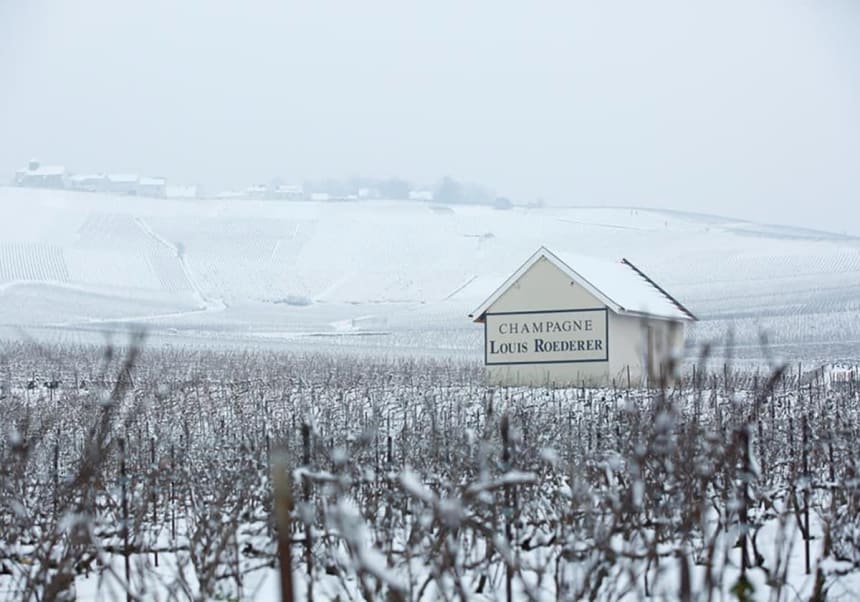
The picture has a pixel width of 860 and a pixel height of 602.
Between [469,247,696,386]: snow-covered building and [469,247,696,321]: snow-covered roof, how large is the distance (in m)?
0.02

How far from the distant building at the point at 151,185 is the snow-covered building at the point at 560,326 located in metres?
Answer: 124

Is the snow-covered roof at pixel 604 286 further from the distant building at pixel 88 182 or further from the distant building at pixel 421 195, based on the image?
the distant building at pixel 88 182

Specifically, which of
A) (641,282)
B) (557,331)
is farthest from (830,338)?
(557,331)

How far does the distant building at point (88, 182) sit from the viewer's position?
157m

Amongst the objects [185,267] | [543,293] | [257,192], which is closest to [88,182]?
[257,192]

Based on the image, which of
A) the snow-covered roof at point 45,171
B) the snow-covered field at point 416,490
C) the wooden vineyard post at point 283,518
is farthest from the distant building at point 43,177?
the wooden vineyard post at point 283,518

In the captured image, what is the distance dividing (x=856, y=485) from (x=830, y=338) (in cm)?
5043

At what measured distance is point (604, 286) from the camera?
34562 millimetres

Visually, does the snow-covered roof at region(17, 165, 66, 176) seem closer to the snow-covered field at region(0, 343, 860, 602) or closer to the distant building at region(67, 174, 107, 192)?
the distant building at region(67, 174, 107, 192)

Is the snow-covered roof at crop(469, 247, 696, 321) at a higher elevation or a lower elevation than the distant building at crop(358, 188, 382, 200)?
lower

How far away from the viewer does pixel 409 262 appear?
338ft

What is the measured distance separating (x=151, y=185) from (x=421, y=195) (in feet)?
97.7

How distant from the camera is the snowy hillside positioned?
71375mm

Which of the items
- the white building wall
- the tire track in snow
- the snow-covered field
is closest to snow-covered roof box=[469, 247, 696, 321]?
the white building wall
